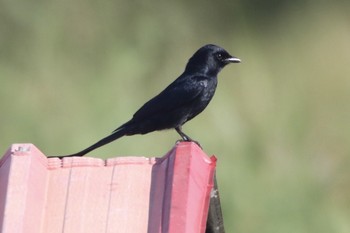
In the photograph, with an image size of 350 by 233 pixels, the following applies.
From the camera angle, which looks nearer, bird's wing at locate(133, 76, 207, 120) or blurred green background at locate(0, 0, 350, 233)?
bird's wing at locate(133, 76, 207, 120)

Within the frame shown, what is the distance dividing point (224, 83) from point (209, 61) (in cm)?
226

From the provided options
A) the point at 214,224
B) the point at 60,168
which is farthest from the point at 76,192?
the point at 214,224

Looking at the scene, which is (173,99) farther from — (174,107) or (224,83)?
(224,83)

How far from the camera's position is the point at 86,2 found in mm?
8992

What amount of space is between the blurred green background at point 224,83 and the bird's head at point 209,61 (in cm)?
186

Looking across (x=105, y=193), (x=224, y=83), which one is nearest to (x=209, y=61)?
(x=224, y=83)

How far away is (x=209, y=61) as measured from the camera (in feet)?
21.4

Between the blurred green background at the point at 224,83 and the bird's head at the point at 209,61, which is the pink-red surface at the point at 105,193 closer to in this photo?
the bird's head at the point at 209,61

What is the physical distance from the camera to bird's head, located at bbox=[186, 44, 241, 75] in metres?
6.49

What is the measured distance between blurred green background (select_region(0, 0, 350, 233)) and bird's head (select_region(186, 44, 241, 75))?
186 centimetres

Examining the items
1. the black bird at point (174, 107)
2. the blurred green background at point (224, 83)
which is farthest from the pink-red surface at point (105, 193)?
the blurred green background at point (224, 83)

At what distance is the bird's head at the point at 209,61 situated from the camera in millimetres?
6492

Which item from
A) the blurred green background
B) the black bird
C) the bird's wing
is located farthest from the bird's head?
the blurred green background

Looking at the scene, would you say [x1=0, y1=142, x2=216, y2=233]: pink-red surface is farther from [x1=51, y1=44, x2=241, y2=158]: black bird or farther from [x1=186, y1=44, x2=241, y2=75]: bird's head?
[x1=186, y1=44, x2=241, y2=75]: bird's head
